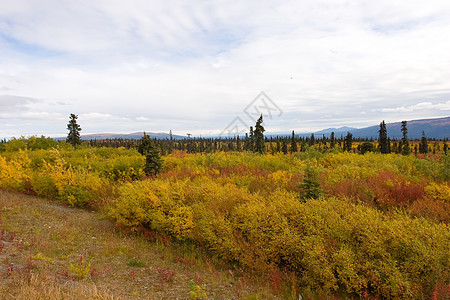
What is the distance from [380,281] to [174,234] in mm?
5837

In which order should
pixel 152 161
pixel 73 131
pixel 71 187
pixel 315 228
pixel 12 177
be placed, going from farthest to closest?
1. pixel 73 131
2. pixel 152 161
3. pixel 12 177
4. pixel 71 187
5. pixel 315 228

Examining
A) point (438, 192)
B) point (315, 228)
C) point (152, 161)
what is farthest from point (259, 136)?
point (315, 228)

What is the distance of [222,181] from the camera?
12.3 m

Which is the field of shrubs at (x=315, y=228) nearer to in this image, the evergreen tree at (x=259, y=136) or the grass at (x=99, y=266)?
the grass at (x=99, y=266)

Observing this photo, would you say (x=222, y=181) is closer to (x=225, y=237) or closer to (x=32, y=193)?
(x=225, y=237)

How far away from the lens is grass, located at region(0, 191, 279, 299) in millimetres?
4500

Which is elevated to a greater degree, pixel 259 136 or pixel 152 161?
pixel 259 136

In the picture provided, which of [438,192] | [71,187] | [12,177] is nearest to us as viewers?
[438,192]

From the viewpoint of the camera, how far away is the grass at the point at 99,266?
177 inches

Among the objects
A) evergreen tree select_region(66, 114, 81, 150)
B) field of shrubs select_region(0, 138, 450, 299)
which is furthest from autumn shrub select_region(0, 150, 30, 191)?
evergreen tree select_region(66, 114, 81, 150)

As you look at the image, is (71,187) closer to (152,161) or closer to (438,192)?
(152,161)

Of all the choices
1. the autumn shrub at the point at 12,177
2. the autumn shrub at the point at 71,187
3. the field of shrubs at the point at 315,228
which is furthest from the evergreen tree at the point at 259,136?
the autumn shrub at the point at 12,177

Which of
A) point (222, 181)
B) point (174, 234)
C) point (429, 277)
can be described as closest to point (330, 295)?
point (429, 277)

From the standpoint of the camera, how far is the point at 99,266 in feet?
19.9
